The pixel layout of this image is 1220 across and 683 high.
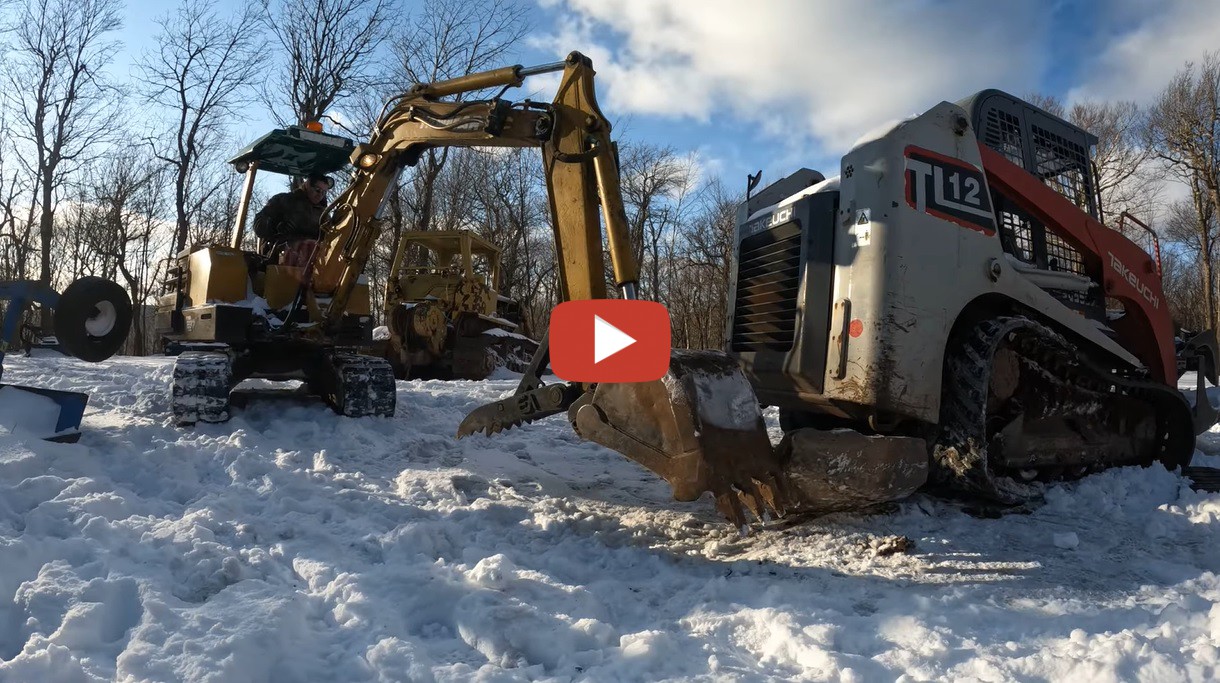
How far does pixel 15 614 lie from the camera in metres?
2.33

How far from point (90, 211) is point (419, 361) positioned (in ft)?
87.5

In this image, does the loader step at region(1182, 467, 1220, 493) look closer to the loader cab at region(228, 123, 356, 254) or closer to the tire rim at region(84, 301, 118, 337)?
the loader cab at region(228, 123, 356, 254)

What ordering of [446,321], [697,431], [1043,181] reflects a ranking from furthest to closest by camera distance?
1. [446,321]
2. [1043,181]
3. [697,431]

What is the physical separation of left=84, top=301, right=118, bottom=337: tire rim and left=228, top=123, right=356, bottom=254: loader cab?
1.23 m

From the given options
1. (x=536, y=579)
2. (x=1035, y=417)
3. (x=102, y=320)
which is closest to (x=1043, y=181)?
(x=1035, y=417)

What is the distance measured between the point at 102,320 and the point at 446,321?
23.3ft

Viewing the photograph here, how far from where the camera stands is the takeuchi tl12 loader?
3287 millimetres

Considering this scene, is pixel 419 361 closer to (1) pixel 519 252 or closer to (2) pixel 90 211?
(1) pixel 519 252

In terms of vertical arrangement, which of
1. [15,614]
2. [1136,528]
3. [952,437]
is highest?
[952,437]

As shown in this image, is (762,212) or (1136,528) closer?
(1136,528)

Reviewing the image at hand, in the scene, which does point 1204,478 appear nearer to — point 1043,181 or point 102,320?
point 1043,181

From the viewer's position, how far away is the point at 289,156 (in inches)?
262

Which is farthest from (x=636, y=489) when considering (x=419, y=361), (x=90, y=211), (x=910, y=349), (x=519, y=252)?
(x=90, y=211)

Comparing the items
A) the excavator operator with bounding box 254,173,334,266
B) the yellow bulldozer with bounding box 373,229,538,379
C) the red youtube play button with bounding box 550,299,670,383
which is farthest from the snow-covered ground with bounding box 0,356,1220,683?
the yellow bulldozer with bounding box 373,229,538,379
